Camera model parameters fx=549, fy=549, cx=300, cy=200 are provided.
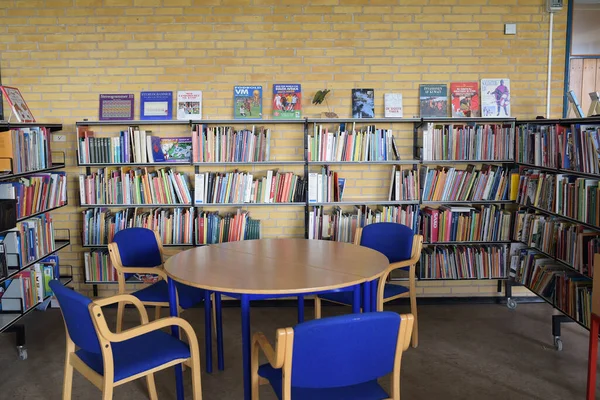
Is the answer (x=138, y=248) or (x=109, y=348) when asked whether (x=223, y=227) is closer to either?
(x=138, y=248)

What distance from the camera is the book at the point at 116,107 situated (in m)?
4.97

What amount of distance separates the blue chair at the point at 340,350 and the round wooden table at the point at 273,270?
0.67 m

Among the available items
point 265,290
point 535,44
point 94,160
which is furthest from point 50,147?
point 535,44

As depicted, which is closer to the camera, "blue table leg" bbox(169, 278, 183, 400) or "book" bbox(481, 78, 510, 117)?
"blue table leg" bbox(169, 278, 183, 400)

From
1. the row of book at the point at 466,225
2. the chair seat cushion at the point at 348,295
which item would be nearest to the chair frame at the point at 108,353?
the chair seat cushion at the point at 348,295

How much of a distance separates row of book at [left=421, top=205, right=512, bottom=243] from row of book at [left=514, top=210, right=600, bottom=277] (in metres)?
0.14

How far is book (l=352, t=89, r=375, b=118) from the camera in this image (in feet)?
16.4

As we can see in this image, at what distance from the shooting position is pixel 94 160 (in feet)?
15.9

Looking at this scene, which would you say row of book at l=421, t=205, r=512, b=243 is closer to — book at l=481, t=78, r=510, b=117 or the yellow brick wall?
book at l=481, t=78, r=510, b=117

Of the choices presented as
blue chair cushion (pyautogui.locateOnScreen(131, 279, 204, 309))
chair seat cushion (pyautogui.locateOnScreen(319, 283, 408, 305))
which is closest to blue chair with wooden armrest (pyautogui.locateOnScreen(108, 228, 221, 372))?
blue chair cushion (pyautogui.locateOnScreen(131, 279, 204, 309))

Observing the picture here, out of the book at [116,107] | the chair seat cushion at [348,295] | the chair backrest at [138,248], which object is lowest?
the chair seat cushion at [348,295]

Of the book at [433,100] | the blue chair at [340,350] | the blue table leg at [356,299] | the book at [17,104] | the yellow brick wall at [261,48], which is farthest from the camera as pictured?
the book at [433,100]

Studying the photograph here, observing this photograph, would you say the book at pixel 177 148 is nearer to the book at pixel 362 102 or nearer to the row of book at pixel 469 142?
the book at pixel 362 102

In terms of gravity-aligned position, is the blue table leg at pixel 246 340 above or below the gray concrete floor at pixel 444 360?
above
